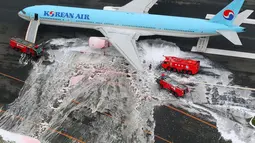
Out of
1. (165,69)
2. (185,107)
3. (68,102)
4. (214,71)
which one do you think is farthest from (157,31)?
(68,102)

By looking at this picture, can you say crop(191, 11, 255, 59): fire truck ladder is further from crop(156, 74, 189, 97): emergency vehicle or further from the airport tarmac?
crop(156, 74, 189, 97): emergency vehicle

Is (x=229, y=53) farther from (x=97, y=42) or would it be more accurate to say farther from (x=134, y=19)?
(x=97, y=42)

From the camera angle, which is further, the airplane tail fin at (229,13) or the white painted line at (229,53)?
the white painted line at (229,53)

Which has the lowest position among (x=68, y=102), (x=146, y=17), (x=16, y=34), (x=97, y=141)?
(x=97, y=141)

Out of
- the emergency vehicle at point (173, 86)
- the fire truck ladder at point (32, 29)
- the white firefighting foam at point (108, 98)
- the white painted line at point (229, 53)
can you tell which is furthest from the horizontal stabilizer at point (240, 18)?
the fire truck ladder at point (32, 29)

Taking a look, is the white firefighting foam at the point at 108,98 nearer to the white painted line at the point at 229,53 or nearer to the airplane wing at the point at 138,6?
the white painted line at the point at 229,53

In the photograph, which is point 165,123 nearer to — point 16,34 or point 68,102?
point 68,102

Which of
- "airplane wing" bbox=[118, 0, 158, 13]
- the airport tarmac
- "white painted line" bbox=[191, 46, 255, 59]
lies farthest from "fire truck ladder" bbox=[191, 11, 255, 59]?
"airplane wing" bbox=[118, 0, 158, 13]
